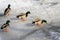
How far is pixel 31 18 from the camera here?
264 centimetres

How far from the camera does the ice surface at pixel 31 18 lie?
2281 millimetres

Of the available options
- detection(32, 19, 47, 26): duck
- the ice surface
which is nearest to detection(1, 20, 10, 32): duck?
the ice surface

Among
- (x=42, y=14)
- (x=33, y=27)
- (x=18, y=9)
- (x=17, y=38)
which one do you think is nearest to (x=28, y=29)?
(x=33, y=27)

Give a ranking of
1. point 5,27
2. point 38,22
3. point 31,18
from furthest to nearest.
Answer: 1. point 31,18
2. point 38,22
3. point 5,27

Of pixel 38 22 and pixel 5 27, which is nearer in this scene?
pixel 5 27

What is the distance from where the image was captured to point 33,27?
95.9 inches

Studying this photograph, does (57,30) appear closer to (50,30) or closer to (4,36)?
(50,30)

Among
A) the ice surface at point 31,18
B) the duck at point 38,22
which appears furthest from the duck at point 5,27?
the duck at point 38,22

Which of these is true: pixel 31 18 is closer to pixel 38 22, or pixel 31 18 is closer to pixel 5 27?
pixel 38 22

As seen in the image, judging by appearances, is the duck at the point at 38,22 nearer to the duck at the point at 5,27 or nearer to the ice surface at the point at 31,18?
the ice surface at the point at 31,18

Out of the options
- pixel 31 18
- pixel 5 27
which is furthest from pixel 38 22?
pixel 5 27

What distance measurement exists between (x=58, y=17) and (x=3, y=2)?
0.91 meters

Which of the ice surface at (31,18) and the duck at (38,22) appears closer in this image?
the ice surface at (31,18)

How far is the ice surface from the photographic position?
2.28 meters
